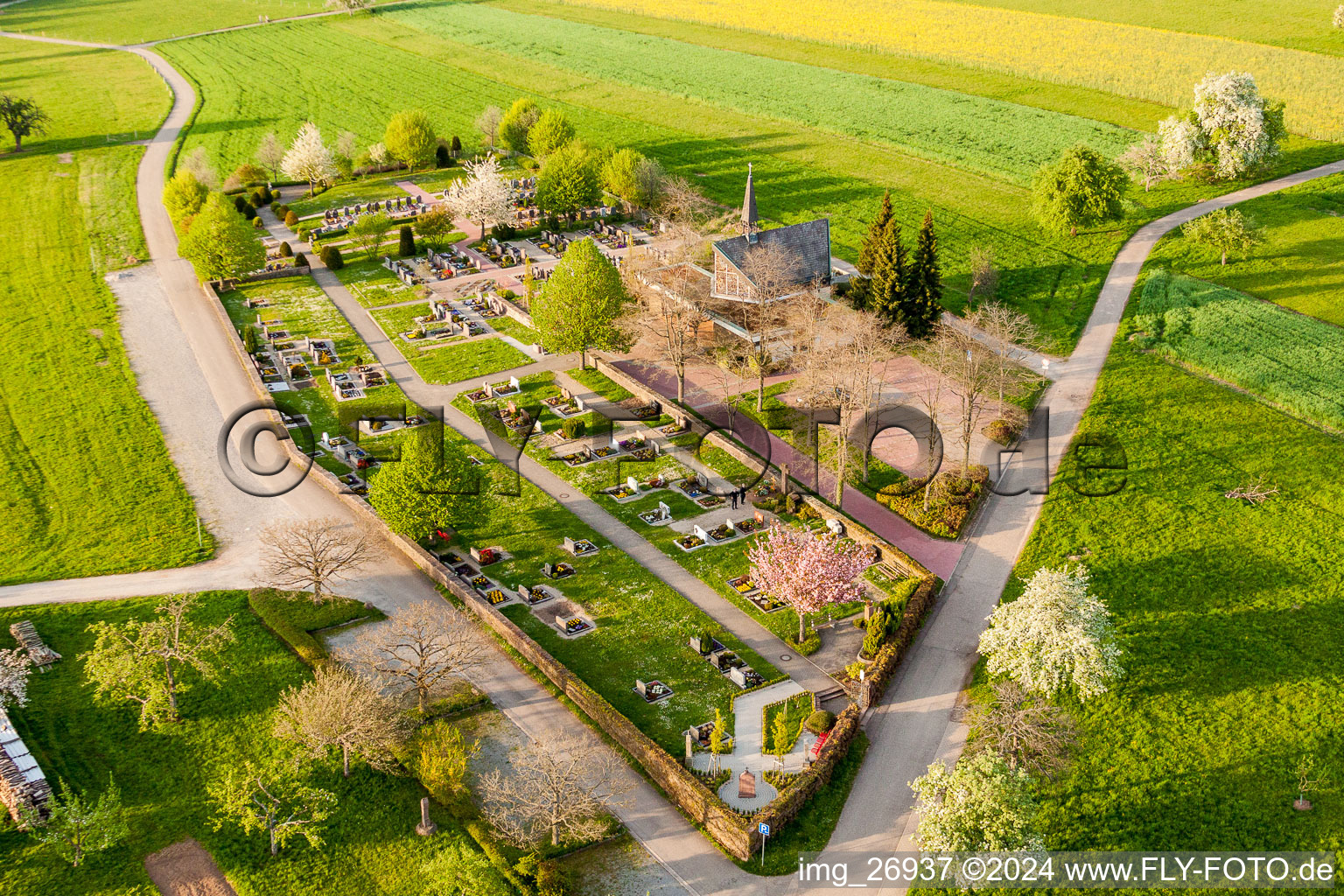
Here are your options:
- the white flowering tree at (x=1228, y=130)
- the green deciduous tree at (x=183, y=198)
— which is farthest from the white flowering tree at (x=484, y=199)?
the white flowering tree at (x=1228, y=130)

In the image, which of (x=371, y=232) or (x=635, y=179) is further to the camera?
(x=635, y=179)

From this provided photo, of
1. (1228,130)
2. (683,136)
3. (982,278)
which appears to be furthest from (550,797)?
(683,136)

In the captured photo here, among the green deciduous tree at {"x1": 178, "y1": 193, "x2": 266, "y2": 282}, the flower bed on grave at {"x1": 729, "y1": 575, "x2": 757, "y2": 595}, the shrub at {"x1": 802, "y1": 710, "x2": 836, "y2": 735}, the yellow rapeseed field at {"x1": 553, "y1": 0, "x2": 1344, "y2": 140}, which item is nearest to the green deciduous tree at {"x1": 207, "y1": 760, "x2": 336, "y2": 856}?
the shrub at {"x1": 802, "y1": 710, "x2": 836, "y2": 735}

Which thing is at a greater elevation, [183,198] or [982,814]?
[183,198]

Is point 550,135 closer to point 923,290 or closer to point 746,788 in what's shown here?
point 923,290

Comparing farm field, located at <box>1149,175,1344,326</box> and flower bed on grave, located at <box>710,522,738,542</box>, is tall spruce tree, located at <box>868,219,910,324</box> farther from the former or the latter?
farm field, located at <box>1149,175,1344,326</box>

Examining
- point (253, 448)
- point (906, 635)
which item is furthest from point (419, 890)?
point (253, 448)

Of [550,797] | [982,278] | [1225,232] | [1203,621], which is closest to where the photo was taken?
[550,797]
